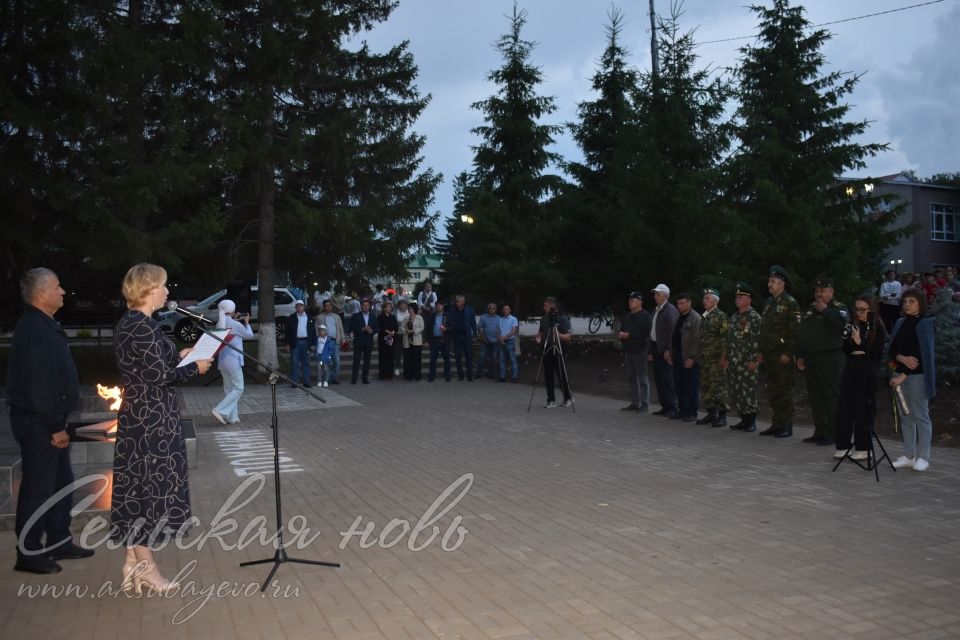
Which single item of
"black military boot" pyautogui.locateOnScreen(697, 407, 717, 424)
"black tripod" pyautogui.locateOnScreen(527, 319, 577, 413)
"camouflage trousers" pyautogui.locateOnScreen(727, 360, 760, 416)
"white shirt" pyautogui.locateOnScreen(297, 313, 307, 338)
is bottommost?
"black military boot" pyautogui.locateOnScreen(697, 407, 717, 424)

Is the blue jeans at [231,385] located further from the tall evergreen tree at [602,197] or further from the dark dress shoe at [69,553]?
the tall evergreen tree at [602,197]

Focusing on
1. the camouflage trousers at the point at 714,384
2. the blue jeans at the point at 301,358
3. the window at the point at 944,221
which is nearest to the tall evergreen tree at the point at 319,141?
the blue jeans at the point at 301,358

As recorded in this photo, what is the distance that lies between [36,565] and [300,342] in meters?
12.7

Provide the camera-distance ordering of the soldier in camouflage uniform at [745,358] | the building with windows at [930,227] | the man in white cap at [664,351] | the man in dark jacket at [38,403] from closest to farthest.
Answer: the man in dark jacket at [38,403]
the soldier in camouflage uniform at [745,358]
the man in white cap at [664,351]
the building with windows at [930,227]

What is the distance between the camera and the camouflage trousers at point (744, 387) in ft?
37.2

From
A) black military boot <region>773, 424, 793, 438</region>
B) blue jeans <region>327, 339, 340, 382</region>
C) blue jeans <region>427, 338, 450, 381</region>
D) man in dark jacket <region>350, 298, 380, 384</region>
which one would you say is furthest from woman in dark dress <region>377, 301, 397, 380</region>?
black military boot <region>773, 424, 793, 438</region>

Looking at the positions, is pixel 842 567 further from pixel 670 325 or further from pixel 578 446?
pixel 670 325

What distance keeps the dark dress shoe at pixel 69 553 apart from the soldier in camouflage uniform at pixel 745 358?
8.50m

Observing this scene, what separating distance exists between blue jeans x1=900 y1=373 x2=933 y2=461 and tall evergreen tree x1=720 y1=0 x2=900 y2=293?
936 cm

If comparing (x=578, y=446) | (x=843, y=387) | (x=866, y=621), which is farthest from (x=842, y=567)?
(x=578, y=446)

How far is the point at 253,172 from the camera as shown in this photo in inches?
790

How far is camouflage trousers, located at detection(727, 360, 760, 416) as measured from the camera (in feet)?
37.2

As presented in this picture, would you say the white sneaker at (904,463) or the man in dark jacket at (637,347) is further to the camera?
the man in dark jacket at (637,347)

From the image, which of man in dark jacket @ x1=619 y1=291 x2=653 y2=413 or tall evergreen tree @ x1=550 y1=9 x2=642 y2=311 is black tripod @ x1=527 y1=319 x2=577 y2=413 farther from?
tall evergreen tree @ x1=550 y1=9 x2=642 y2=311
